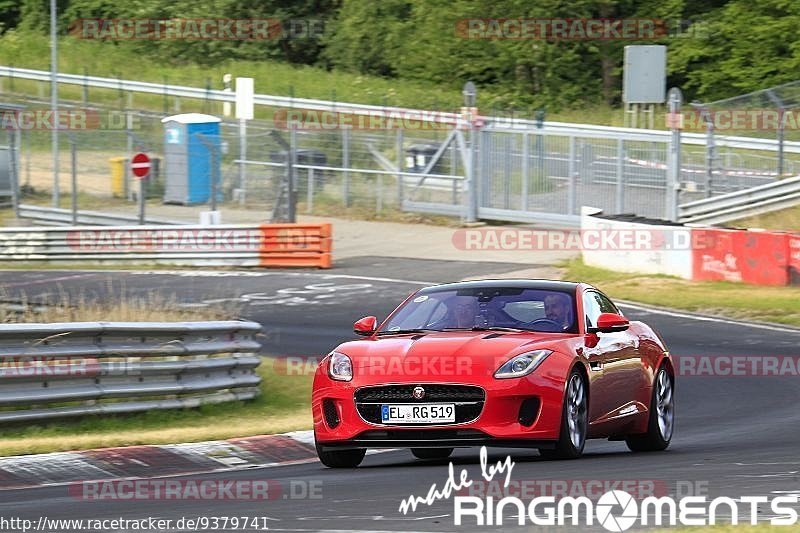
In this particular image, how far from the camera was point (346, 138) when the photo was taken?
3884 cm

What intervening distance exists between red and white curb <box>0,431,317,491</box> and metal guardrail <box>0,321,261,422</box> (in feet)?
3.97

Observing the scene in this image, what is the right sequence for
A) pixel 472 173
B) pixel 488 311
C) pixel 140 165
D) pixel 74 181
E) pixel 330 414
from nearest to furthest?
pixel 330 414 → pixel 488 311 → pixel 140 165 → pixel 74 181 → pixel 472 173

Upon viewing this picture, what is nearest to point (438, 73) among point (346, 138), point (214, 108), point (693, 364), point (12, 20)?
point (214, 108)

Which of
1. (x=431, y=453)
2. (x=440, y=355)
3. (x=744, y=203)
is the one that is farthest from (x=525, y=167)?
(x=440, y=355)

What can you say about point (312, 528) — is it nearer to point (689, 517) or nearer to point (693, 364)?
point (689, 517)

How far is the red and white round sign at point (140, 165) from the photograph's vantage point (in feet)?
107

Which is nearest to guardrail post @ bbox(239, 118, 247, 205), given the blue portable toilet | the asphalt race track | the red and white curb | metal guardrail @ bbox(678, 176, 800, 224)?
the blue portable toilet

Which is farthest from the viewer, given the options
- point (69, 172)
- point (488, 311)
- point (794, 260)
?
point (69, 172)

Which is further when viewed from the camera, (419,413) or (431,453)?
(431,453)

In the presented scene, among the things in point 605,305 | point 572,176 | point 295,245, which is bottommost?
point 295,245

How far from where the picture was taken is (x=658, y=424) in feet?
39.1

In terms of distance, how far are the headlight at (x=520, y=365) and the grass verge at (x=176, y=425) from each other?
3267 millimetres

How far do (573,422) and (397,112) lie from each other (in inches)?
1215

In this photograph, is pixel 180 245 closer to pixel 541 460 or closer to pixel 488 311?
pixel 488 311
